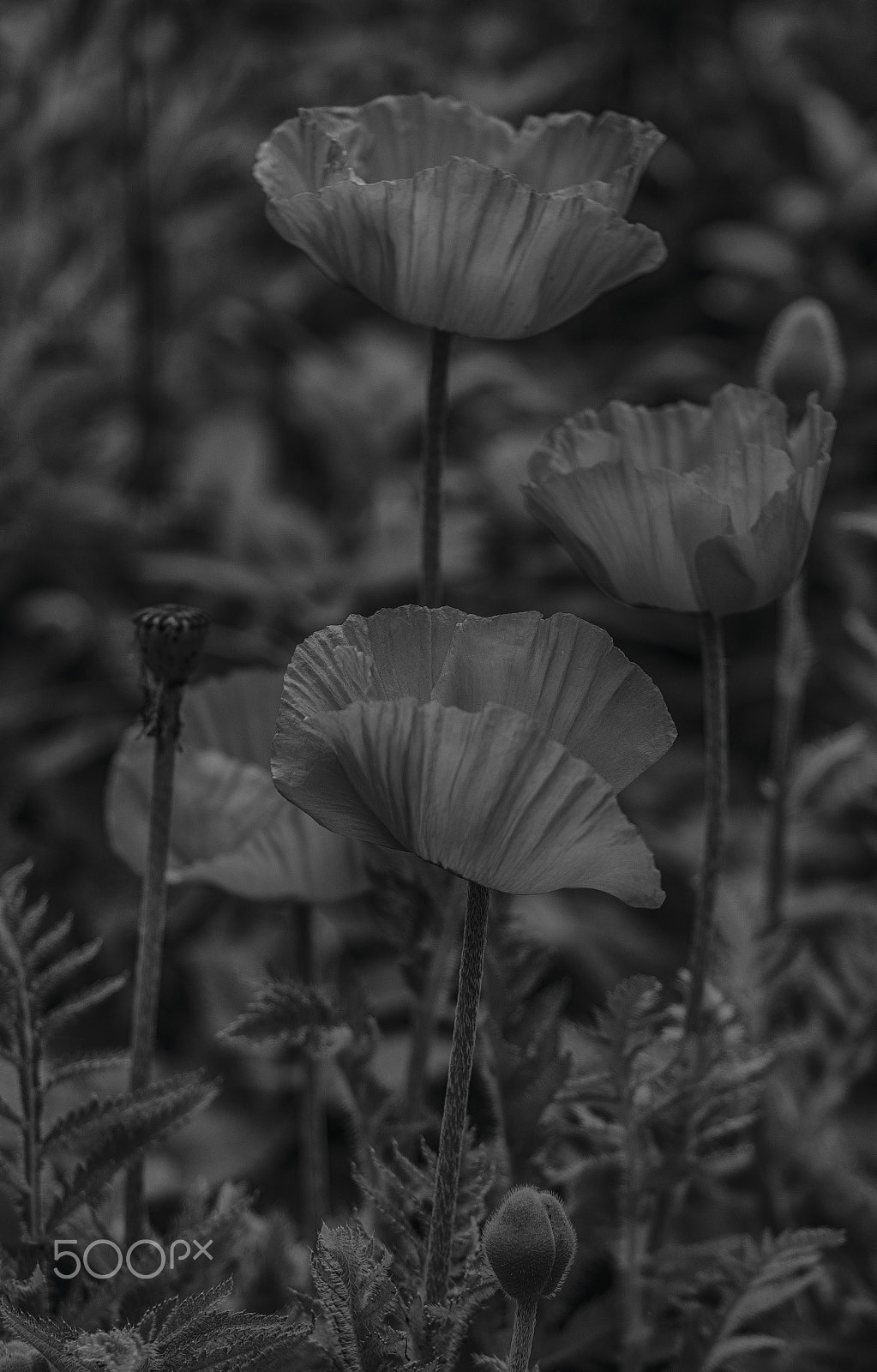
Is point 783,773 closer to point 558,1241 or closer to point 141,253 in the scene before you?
point 558,1241

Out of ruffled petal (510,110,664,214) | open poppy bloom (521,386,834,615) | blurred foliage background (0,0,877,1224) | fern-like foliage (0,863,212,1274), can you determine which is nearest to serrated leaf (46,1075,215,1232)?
fern-like foliage (0,863,212,1274)

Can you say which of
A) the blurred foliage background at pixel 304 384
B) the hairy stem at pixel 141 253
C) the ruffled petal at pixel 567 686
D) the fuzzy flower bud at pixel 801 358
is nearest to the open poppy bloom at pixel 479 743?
the ruffled petal at pixel 567 686

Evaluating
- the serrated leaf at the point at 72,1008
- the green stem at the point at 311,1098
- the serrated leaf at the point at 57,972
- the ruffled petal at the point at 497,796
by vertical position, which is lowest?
the green stem at the point at 311,1098

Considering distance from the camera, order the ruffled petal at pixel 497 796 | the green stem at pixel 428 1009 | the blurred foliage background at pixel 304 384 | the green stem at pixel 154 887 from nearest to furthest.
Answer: the ruffled petal at pixel 497 796 → the green stem at pixel 154 887 → the green stem at pixel 428 1009 → the blurred foliage background at pixel 304 384

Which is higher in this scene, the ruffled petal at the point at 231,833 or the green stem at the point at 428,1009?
the ruffled petal at the point at 231,833

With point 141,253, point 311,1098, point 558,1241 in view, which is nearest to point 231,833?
point 311,1098

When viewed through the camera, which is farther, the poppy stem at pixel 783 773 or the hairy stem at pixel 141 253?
the hairy stem at pixel 141 253

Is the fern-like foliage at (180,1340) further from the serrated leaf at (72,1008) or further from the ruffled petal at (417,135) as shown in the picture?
the ruffled petal at (417,135)

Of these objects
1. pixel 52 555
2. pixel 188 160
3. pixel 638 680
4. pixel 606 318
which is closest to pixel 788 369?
pixel 638 680
